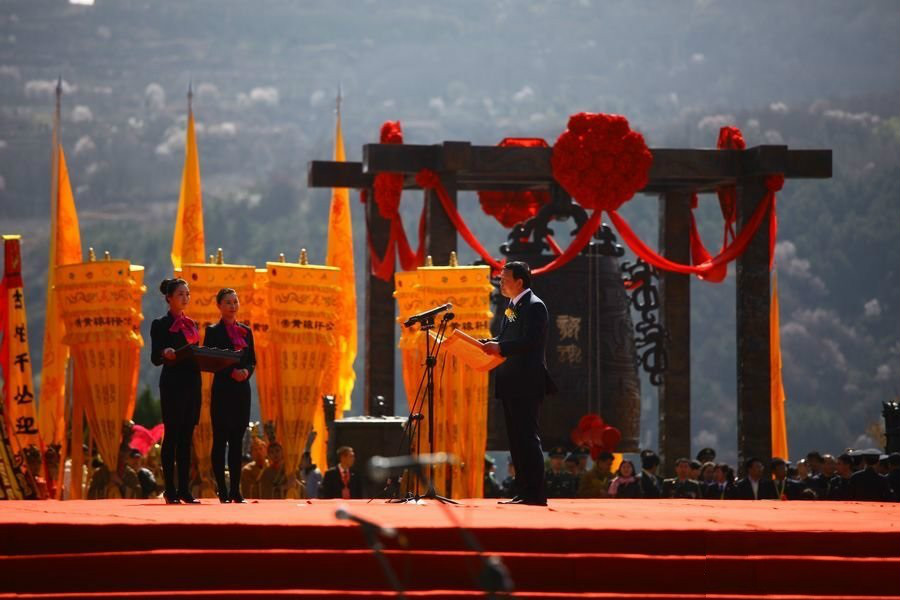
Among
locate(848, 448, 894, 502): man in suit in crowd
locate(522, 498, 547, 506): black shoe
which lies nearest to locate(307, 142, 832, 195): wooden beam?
locate(848, 448, 894, 502): man in suit in crowd

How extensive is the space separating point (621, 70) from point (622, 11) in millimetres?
3156

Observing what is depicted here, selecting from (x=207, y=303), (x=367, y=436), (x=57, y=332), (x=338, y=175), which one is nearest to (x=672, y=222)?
(x=338, y=175)

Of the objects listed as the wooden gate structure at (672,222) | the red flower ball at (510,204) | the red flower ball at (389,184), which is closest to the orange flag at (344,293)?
the wooden gate structure at (672,222)

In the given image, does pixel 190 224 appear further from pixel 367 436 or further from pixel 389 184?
pixel 367 436

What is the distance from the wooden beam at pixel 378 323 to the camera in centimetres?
1545

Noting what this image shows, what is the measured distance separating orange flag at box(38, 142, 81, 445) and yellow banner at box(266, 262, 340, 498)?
498 cm

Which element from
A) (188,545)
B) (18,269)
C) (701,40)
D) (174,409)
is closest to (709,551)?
(188,545)

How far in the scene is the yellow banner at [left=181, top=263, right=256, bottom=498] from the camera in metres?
12.6

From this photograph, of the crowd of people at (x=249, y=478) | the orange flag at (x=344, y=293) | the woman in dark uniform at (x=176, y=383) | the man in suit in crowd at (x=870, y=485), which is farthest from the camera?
the orange flag at (x=344, y=293)

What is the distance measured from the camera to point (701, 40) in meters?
59.7

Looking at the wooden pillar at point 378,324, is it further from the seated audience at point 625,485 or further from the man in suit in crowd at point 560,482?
the seated audience at point 625,485

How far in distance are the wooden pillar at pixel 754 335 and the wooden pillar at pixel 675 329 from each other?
1.23 metres

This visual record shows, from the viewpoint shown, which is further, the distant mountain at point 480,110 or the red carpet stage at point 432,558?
the distant mountain at point 480,110

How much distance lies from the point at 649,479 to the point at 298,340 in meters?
3.57
